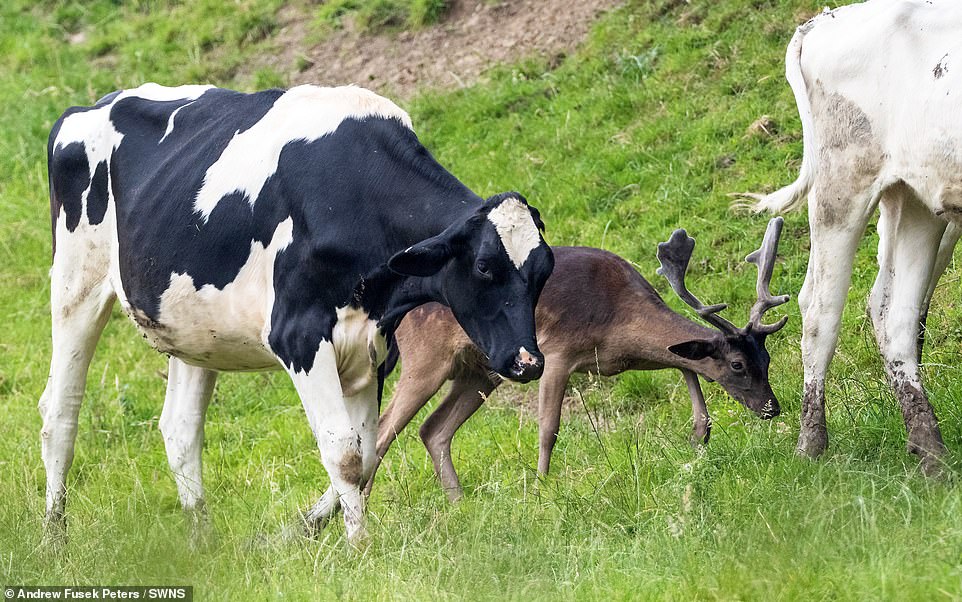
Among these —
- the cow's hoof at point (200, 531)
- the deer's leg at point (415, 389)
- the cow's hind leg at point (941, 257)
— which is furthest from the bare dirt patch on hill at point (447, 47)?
the cow's hoof at point (200, 531)

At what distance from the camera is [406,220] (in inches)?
264

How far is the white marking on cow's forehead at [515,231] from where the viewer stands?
6.29 m

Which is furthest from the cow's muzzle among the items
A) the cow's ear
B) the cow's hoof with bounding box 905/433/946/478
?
the cow's hoof with bounding box 905/433/946/478

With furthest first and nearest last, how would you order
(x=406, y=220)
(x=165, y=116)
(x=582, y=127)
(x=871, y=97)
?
(x=582, y=127) < (x=165, y=116) < (x=871, y=97) < (x=406, y=220)

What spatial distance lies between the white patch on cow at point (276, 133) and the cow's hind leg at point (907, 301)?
111 inches

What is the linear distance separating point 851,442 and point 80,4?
14.8 m

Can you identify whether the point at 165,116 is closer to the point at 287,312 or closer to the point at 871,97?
the point at 287,312

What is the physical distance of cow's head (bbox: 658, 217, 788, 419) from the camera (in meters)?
9.25

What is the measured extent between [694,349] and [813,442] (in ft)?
6.52

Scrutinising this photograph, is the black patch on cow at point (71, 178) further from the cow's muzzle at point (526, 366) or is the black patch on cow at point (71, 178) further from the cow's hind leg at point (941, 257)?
the cow's hind leg at point (941, 257)

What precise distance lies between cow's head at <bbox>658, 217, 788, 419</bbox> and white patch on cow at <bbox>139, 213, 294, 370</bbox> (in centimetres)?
315

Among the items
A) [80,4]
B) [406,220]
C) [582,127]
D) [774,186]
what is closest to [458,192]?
[406,220]

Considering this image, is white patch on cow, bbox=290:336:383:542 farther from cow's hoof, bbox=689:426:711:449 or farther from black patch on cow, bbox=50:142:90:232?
cow's hoof, bbox=689:426:711:449

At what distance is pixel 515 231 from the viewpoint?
6305 mm
